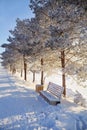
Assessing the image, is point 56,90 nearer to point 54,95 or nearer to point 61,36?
point 54,95

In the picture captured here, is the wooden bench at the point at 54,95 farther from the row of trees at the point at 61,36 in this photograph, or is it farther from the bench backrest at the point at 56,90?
the row of trees at the point at 61,36

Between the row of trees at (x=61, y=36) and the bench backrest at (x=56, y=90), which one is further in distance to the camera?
the row of trees at (x=61, y=36)

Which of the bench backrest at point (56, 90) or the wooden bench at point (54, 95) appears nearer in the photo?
the wooden bench at point (54, 95)

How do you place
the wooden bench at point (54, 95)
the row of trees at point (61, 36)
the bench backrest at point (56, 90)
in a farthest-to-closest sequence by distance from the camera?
the row of trees at point (61, 36) → the bench backrest at point (56, 90) → the wooden bench at point (54, 95)

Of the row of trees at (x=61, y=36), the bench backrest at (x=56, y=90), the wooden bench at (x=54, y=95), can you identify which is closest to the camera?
the wooden bench at (x=54, y=95)

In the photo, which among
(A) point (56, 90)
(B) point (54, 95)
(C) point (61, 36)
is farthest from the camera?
(C) point (61, 36)

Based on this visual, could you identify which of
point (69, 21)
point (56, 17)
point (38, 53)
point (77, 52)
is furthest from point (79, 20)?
point (38, 53)

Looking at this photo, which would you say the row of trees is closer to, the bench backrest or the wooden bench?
the bench backrest

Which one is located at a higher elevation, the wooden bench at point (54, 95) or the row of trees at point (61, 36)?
the row of trees at point (61, 36)

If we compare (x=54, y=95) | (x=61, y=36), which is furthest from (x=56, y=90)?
(x=61, y=36)

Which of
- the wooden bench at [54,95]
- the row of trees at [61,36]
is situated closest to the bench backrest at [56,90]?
the wooden bench at [54,95]

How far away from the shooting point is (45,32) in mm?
21844

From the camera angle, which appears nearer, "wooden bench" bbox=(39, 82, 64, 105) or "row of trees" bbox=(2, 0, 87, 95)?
"wooden bench" bbox=(39, 82, 64, 105)

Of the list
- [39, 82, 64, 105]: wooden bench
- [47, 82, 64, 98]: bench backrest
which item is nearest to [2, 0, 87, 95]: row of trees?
[47, 82, 64, 98]: bench backrest
